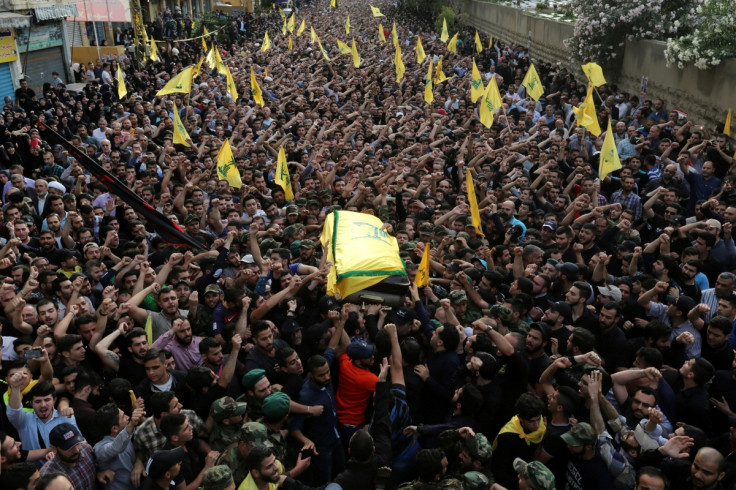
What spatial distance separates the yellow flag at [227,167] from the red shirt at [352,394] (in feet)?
17.6

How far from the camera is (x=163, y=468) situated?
3.61m

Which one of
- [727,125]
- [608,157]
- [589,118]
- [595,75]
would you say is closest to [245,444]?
[608,157]

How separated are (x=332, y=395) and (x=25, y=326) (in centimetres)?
262

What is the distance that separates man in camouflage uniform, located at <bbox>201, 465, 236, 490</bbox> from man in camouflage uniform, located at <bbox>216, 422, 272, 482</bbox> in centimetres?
27

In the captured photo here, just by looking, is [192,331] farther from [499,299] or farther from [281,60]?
[281,60]

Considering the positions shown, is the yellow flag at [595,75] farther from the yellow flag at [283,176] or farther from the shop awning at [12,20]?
the shop awning at [12,20]

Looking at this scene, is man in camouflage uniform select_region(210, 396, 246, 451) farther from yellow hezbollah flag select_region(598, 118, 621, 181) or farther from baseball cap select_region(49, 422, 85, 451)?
yellow hezbollah flag select_region(598, 118, 621, 181)

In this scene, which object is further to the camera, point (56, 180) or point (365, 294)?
point (56, 180)

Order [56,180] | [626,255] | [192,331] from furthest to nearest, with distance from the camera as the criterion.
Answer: [56,180], [626,255], [192,331]

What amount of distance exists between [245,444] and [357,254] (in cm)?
261

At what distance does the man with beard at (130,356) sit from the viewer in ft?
16.1

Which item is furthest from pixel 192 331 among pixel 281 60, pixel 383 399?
pixel 281 60

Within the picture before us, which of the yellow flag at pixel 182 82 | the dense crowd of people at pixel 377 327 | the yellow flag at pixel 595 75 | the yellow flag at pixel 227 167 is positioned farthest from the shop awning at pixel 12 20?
the yellow flag at pixel 595 75

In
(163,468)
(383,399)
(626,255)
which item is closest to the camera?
(163,468)
